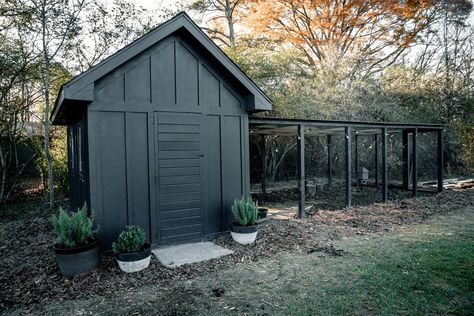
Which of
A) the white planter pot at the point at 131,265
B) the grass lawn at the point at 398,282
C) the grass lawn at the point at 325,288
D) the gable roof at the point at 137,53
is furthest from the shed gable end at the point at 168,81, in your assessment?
the grass lawn at the point at 398,282

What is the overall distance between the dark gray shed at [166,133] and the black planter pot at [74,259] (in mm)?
598

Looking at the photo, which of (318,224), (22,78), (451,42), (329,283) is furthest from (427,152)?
(22,78)

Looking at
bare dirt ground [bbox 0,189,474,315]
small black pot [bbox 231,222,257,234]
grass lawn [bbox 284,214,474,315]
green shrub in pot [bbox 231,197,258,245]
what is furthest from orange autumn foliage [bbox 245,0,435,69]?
small black pot [bbox 231,222,257,234]

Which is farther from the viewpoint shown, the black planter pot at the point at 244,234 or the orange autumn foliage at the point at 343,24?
the orange autumn foliage at the point at 343,24

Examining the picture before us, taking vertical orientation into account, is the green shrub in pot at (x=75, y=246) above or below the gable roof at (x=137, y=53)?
below

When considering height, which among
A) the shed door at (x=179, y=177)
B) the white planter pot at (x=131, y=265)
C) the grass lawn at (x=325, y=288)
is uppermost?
the shed door at (x=179, y=177)

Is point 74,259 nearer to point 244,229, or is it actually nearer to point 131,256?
point 131,256

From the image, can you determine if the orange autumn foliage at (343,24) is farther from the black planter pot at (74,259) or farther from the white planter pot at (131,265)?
the black planter pot at (74,259)

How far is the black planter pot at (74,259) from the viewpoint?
13.4ft

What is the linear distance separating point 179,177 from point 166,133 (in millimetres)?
816

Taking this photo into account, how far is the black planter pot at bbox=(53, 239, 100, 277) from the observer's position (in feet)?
13.4

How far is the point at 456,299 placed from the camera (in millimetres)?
3439

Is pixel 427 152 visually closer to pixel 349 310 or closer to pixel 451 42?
pixel 451 42

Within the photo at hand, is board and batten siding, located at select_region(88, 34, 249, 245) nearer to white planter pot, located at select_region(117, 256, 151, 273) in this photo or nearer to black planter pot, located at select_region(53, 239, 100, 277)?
black planter pot, located at select_region(53, 239, 100, 277)
